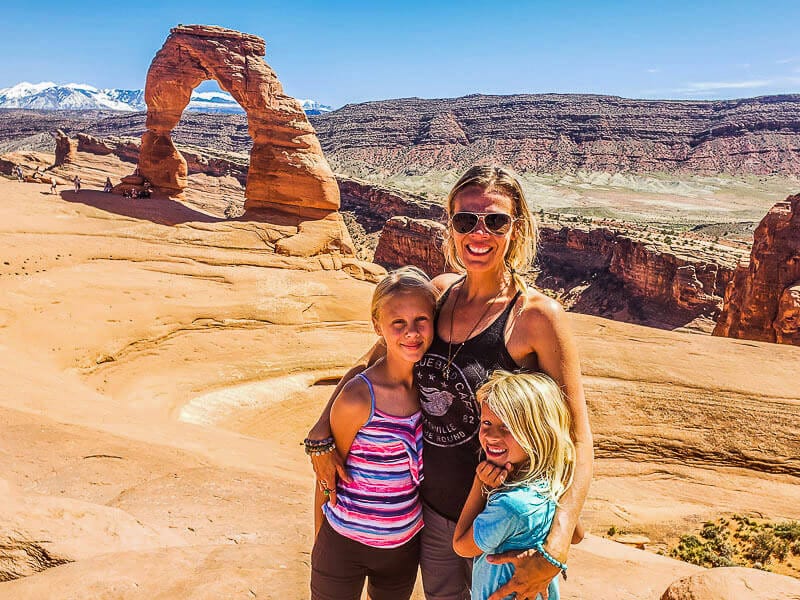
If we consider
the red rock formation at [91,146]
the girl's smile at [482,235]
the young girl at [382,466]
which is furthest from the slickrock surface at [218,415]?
the red rock formation at [91,146]

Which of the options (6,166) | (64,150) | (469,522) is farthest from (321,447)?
(64,150)

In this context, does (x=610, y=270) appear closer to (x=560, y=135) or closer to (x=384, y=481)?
(x=384, y=481)

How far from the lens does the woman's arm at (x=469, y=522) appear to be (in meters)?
2.43

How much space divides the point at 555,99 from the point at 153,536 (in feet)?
424

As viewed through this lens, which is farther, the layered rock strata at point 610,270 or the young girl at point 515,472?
the layered rock strata at point 610,270

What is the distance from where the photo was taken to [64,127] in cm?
10056

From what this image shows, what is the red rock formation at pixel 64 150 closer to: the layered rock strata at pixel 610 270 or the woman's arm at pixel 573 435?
the layered rock strata at pixel 610 270

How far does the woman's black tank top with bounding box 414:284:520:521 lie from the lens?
2621 millimetres

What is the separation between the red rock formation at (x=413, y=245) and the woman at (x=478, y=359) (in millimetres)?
33546

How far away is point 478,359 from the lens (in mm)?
2648

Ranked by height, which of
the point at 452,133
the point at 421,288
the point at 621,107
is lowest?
the point at 421,288

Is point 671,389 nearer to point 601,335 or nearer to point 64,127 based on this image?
point 601,335

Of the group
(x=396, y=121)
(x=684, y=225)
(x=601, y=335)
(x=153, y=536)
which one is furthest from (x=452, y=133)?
(x=153, y=536)

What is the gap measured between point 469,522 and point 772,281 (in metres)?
24.8
